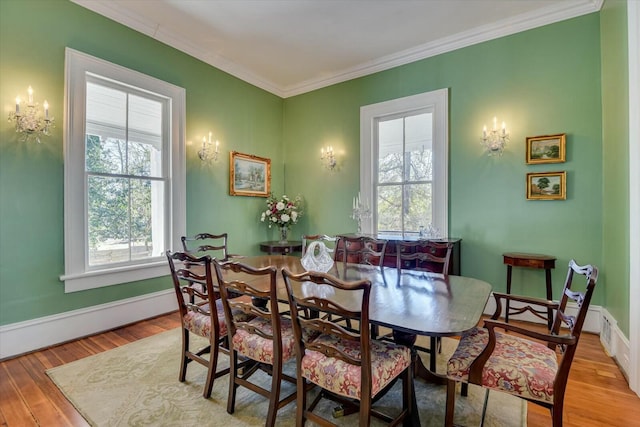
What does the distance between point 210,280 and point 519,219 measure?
324 cm

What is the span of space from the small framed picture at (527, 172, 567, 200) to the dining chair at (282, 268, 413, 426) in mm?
2600

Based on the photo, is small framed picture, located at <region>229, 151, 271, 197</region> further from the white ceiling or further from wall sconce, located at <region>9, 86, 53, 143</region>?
wall sconce, located at <region>9, 86, 53, 143</region>

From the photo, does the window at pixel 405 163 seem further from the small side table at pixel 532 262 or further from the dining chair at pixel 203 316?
the dining chair at pixel 203 316

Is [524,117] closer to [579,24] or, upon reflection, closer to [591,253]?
[579,24]

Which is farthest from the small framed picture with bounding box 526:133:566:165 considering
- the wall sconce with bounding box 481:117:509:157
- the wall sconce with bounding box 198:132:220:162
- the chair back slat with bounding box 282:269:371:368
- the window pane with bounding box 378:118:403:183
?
the wall sconce with bounding box 198:132:220:162

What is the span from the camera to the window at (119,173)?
293cm

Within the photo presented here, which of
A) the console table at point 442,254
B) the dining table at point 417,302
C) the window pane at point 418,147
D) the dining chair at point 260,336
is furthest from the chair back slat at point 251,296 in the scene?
the window pane at point 418,147

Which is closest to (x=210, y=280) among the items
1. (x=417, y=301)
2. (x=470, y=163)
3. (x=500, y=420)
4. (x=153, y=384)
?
(x=153, y=384)

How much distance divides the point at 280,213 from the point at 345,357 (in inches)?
137

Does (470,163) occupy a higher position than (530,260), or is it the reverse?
(470,163)

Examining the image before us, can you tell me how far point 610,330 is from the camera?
8.73 ft

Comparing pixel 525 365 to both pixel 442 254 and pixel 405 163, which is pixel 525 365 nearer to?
pixel 442 254

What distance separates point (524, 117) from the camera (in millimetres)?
3346

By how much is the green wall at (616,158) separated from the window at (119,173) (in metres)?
4.28
